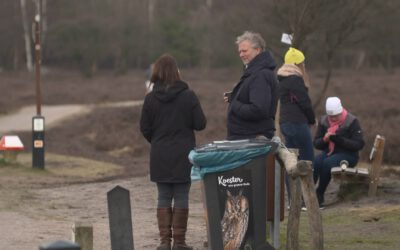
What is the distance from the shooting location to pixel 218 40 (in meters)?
65.6

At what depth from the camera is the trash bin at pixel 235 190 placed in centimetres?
847

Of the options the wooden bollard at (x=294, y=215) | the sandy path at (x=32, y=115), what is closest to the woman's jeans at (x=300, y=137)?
the wooden bollard at (x=294, y=215)

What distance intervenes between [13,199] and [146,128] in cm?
511

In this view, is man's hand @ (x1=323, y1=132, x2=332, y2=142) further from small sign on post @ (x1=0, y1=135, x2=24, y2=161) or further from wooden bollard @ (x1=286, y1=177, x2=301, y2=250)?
small sign on post @ (x1=0, y1=135, x2=24, y2=161)

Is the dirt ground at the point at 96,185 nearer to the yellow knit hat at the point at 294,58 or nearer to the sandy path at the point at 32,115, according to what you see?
the sandy path at the point at 32,115

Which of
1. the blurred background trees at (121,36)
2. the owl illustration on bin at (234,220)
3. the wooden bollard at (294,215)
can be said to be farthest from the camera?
the blurred background trees at (121,36)

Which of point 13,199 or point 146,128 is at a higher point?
point 146,128

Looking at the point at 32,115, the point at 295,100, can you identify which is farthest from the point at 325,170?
the point at 32,115

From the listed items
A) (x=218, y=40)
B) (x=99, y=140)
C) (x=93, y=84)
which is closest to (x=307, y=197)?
(x=99, y=140)

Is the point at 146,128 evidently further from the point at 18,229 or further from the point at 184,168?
the point at 18,229

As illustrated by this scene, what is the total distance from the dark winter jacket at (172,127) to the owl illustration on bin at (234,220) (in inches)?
36.1

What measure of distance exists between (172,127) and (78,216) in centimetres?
359

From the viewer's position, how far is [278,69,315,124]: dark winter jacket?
39.1ft

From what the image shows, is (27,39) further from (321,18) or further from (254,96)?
(254,96)
